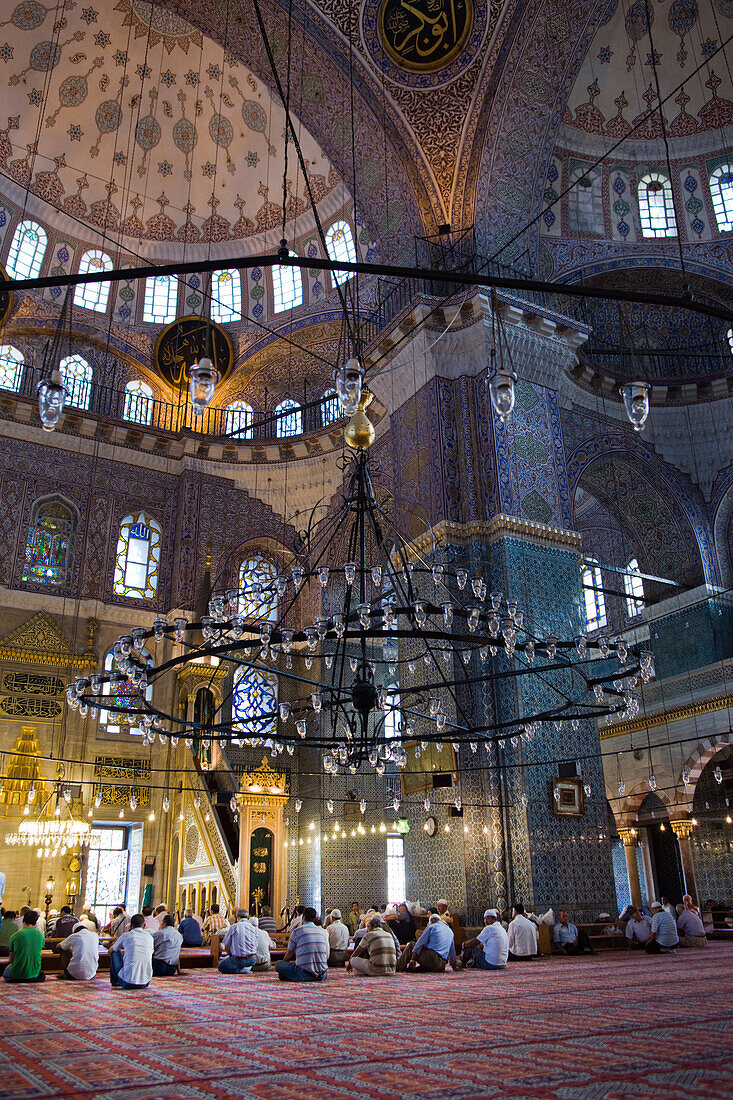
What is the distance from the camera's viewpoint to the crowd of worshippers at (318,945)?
5.88m

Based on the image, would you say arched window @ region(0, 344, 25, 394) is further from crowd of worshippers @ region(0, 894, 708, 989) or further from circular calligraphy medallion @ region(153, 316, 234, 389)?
crowd of worshippers @ region(0, 894, 708, 989)

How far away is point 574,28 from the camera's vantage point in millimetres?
9898

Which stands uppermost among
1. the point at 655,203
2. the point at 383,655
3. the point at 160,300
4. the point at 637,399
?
the point at 160,300

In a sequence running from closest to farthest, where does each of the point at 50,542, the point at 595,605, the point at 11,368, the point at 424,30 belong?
1. the point at 424,30
2. the point at 50,542
3. the point at 11,368
4. the point at 595,605

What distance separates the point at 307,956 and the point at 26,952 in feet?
6.52

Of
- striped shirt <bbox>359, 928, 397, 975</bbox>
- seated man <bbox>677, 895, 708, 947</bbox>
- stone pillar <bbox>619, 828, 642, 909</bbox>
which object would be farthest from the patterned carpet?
stone pillar <bbox>619, 828, 642, 909</bbox>

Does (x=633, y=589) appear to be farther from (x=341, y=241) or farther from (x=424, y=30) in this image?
(x=424, y=30)

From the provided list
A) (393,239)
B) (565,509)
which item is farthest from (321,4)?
(565,509)

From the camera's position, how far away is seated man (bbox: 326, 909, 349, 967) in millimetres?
7398

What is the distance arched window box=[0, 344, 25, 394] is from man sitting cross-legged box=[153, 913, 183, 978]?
831 centimetres

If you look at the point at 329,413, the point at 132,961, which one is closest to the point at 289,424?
the point at 329,413

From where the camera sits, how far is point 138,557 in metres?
12.9

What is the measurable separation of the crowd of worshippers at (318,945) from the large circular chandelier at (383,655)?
127 centimetres

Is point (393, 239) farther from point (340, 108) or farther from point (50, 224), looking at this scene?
point (50, 224)
